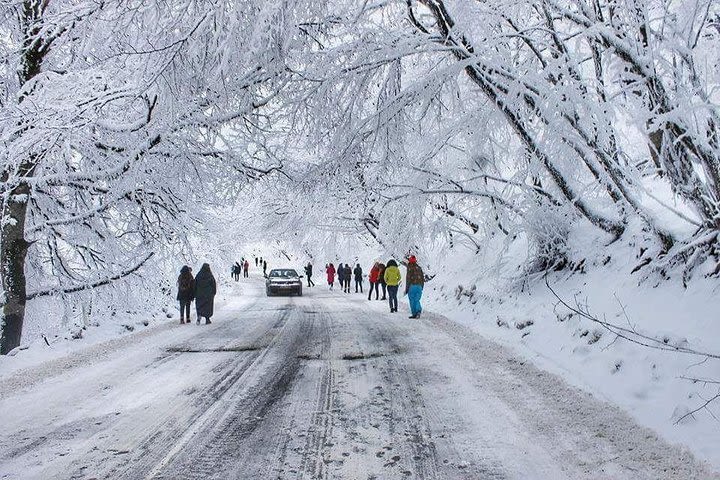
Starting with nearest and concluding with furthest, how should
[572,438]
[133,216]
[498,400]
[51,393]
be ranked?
[572,438]
[498,400]
[51,393]
[133,216]

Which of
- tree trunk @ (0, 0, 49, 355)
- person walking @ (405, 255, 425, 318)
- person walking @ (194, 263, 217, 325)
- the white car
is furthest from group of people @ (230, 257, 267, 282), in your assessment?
tree trunk @ (0, 0, 49, 355)

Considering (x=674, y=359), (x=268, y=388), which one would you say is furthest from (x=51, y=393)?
(x=674, y=359)

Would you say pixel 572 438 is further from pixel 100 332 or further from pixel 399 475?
pixel 100 332

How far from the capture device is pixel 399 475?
11.3 ft

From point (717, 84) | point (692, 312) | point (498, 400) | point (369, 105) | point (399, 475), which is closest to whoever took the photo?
point (399, 475)

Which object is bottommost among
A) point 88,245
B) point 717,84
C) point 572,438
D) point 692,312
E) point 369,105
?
point 572,438

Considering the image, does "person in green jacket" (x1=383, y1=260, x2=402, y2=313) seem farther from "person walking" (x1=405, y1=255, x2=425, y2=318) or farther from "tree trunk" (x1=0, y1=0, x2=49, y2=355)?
"tree trunk" (x1=0, y1=0, x2=49, y2=355)

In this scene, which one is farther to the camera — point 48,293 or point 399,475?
point 48,293

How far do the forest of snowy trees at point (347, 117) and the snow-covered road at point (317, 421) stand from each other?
2656 mm

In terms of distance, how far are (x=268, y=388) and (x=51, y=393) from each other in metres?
2.55

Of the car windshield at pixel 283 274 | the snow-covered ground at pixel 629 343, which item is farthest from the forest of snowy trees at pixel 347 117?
the car windshield at pixel 283 274

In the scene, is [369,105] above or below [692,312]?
above

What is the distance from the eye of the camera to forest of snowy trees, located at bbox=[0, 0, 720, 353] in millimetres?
4996

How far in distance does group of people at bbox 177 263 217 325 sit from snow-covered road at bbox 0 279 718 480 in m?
5.23
